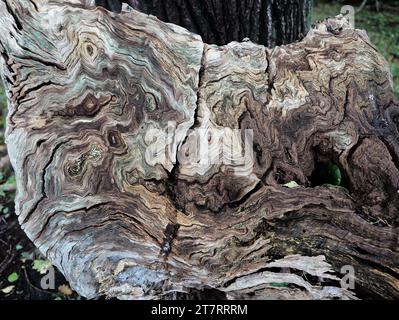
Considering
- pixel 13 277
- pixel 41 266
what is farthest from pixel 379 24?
pixel 13 277

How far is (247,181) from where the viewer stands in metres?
1.69

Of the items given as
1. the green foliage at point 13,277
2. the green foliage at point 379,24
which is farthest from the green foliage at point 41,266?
the green foliage at point 379,24

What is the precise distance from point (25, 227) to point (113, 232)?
339 millimetres

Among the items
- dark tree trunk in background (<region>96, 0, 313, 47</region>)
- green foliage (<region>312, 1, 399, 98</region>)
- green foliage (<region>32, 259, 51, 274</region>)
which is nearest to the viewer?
dark tree trunk in background (<region>96, 0, 313, 47</region>)

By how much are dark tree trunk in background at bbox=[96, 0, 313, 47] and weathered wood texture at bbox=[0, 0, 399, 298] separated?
0.33m

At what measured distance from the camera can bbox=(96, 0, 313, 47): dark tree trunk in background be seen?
6.62 ft

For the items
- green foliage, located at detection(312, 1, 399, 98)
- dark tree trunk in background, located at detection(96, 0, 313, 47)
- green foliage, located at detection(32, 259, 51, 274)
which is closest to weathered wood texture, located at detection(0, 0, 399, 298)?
dark tree trunk in background, located at detection(96, 0, 313, 47)

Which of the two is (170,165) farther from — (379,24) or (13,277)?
(379,24)

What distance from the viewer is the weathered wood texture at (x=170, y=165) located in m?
1.65

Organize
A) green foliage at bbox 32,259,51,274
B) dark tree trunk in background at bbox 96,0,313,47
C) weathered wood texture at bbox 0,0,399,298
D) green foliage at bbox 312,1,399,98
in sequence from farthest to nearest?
1. green foliage at bbox 312,1,399,98
2. green foliage at bbox 32,259,51,274
3. dark tree trunk in background at bbox 96,0,313,47
4. weathered wood texture at bbox 0,0,399,298

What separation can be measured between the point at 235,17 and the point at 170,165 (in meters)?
0.90

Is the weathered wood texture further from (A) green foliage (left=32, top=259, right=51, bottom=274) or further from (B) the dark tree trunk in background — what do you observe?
(A) green foliage (left=32, top=259, right=51, bottom=274)
